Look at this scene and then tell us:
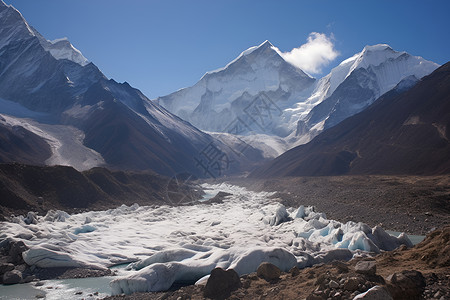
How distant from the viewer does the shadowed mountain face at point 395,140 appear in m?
61.6

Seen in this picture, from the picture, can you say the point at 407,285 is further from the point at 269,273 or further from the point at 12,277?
the point at 12,277

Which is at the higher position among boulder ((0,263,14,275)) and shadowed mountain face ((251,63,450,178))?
shadowed mountain face ((251,63,450,178))

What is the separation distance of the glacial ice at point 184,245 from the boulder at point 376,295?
23.0 feet

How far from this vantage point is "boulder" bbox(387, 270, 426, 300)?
692 cm

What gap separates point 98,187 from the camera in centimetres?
4506

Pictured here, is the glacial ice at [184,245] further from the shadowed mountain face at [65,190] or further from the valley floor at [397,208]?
the shadowed mountain face at [65,190]

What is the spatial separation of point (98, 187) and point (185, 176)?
215 ft

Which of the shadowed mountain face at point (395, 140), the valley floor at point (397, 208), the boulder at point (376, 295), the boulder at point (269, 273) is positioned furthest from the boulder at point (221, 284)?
the shadowed mountain face at point (395, 140)

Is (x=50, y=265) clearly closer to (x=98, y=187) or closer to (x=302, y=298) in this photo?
(x=302, y=298)

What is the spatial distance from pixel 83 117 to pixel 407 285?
5426 inches

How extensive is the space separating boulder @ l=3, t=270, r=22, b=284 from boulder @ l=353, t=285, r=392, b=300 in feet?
45.2

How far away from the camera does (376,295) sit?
6.42 meters

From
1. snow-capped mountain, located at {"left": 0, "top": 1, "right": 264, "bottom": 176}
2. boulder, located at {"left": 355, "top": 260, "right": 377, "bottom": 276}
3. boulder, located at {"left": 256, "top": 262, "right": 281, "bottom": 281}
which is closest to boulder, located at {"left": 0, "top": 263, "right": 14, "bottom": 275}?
boulder, located at {"left": 256, "top": 262, "right": 281, "bottom": 281}

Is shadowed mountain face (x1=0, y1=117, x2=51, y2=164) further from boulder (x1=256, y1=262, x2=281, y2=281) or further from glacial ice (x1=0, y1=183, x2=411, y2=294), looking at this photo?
boulder (x1=256, y1=262, x2=281, y2=281)
